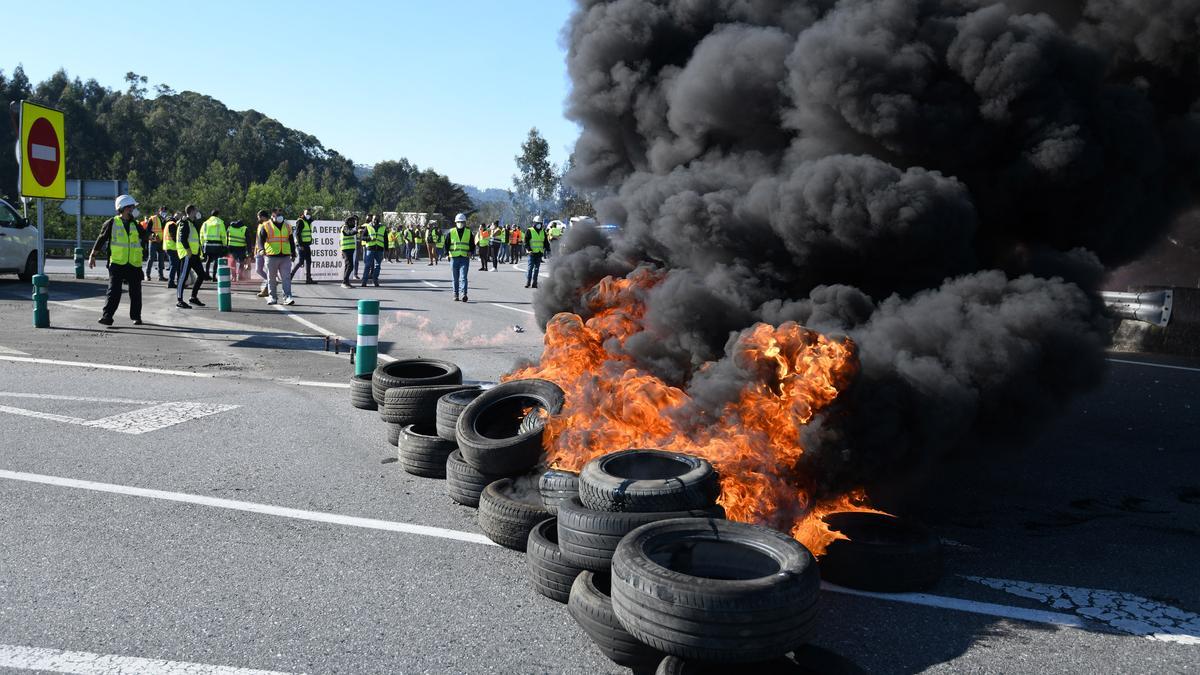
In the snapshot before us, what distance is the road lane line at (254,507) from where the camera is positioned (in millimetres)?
5000

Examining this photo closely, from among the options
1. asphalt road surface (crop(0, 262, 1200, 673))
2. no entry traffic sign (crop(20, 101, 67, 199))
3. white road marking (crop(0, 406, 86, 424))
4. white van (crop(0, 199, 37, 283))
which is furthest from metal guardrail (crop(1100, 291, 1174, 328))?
white van (crop(0, 199, 37, 283))

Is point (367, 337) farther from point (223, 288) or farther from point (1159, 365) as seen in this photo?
point (1159, 365)

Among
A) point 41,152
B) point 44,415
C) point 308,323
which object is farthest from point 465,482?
point 41,152

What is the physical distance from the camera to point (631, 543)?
371 centimetres

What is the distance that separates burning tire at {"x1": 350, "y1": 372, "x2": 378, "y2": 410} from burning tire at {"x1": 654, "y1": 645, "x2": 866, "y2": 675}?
535 centimetres

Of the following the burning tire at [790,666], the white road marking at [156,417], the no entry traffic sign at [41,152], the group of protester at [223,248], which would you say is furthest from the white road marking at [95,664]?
the no entry traffic sign at [41,152]

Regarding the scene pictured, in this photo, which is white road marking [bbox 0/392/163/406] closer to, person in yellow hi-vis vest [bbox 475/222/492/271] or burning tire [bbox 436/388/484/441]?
burning tire [bbox 436/388/484/441]

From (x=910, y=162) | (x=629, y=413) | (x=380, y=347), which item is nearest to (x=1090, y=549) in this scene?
(x=629, y=413)

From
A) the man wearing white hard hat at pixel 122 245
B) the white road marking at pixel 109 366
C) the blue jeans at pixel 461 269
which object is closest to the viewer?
the white road marking at pixel 109 366

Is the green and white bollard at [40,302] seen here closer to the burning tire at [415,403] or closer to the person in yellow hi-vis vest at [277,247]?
the person in yellow hi-vis vest at [277,247]

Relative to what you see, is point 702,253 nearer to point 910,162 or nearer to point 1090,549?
point 910,162

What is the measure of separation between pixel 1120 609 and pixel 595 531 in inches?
105

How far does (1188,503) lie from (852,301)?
284 cm

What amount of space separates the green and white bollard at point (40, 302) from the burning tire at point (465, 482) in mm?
10952
